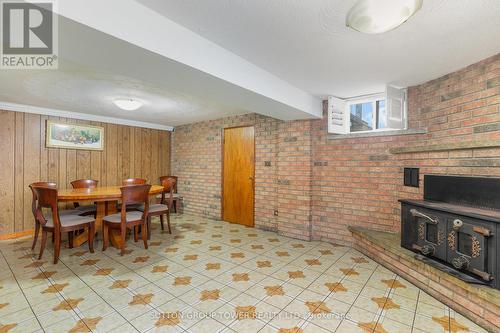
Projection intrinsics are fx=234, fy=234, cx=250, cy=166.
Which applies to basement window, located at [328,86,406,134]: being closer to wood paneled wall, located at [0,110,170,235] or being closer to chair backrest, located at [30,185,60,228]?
chair backrest, located at [30,185,60,228]

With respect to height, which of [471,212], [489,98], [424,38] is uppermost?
[424,38]

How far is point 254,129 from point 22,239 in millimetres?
4247

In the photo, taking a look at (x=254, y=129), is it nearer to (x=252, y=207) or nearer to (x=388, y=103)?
(x=252, y=207)

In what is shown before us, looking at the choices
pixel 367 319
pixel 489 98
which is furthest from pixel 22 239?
pixel 489 98

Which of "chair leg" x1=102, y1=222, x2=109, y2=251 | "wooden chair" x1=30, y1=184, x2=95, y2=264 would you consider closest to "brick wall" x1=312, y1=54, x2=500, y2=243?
"chair leg" x1=102, y1=222, x2=109, y2=251

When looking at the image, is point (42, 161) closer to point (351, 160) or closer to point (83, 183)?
point (83, 183)

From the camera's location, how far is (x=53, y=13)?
1150mm

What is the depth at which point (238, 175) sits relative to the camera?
186 inches

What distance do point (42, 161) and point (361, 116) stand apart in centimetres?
541

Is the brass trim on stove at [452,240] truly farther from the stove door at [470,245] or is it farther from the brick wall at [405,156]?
the brick wall at [405,156]

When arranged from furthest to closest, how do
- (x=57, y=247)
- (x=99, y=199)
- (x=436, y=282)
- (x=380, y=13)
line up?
Result: 1. (x=99, y=199)
2. (x=57, y=247)
3. (x=436, y=282)
4. (x=380, y=13)

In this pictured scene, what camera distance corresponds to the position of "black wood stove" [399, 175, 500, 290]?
1808mm

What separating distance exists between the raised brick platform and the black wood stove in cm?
8

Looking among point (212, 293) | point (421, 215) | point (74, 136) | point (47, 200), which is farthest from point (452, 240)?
point (74, 136)
